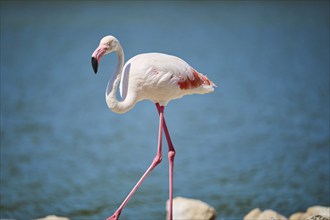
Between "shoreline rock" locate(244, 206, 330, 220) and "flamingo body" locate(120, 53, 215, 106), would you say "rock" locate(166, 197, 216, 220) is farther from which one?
"flamingo body" locate(120, 53, 215, 106)

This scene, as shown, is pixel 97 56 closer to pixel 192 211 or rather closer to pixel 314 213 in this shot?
pixel 192 211

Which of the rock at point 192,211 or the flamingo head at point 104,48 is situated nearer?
the flamingo head at point 104,48

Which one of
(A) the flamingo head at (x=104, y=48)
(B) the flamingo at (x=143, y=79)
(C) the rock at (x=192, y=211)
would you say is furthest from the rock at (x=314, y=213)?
(A) the flamingo head at (x=104, y=48)

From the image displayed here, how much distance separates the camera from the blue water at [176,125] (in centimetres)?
733

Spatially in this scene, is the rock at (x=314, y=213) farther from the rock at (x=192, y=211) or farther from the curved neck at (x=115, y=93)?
the curved neck at (x=115, y=93)

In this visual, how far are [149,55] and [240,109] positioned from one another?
5.92 metres

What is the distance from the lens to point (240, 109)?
10.9 meters

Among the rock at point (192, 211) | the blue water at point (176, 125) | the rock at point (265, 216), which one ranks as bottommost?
the rock at point (265, 216)

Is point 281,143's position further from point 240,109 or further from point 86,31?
point 86,31

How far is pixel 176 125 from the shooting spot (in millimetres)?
10094

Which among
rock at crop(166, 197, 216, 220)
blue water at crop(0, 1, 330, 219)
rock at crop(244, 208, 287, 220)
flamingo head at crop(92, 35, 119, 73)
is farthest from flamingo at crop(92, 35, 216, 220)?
blue water at crop(0, 1, 330, 219)

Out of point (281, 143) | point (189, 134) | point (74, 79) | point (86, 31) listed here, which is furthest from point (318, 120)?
point (86, 31)

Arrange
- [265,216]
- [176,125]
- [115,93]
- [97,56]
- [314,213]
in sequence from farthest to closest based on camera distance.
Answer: [176,125] < [314,213] < [265,216] < [115,93] < [97,56]

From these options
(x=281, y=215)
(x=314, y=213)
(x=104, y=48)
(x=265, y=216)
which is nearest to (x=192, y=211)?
(x=265, y=216)
